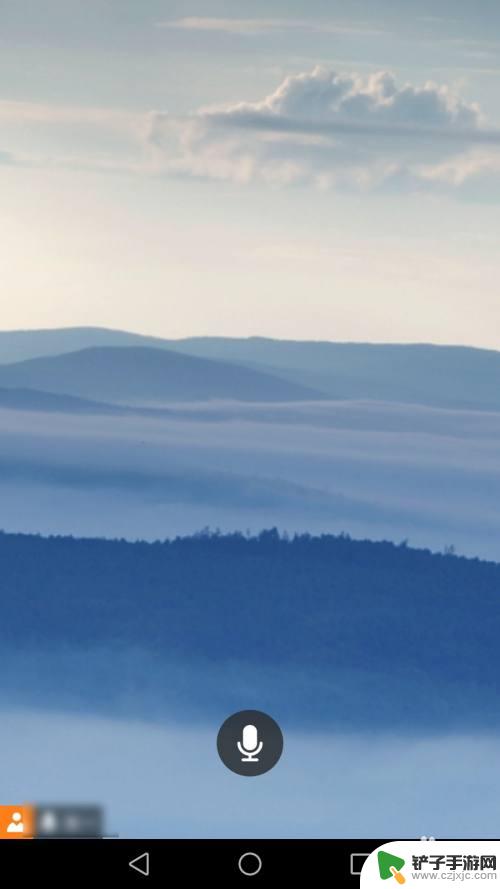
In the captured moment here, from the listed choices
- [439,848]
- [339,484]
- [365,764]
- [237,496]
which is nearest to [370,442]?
[339,484]

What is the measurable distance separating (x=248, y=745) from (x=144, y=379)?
86.8 inches

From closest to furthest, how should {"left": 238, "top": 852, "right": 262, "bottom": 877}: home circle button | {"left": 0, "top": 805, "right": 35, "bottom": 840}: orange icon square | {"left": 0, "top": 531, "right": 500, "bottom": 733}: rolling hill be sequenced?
1. {"left": 238, "top": 852, "right": 262, "bottom": 877}: home circle button
2. {"left": 0, "top": 805, "right": 35, "bottom": 840}: orange icon square
3. {"left": 0, "top": 531, "right": 500, "bottom": 733}: rolling hill

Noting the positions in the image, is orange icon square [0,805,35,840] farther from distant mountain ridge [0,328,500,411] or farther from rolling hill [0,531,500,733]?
distant mountain ridge [0,328,500,411]

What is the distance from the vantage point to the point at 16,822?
403 cm

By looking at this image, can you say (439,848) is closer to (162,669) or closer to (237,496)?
(162,669)

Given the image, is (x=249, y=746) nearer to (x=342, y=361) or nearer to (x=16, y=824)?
(x=16, y=824)

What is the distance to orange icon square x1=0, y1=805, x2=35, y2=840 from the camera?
13.1 feet

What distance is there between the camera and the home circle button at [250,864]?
3.82 m

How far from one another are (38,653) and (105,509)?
0.85 metres

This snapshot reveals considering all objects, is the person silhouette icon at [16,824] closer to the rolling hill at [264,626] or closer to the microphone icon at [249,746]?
the microphone icon at [249,746]

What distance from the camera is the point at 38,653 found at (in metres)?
5.10

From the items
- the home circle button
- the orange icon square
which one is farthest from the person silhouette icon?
the home circle button

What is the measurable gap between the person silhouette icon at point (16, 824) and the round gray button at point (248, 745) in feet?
2.30

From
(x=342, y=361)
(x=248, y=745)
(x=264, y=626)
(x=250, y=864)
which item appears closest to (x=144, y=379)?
(x=342, y=361)
